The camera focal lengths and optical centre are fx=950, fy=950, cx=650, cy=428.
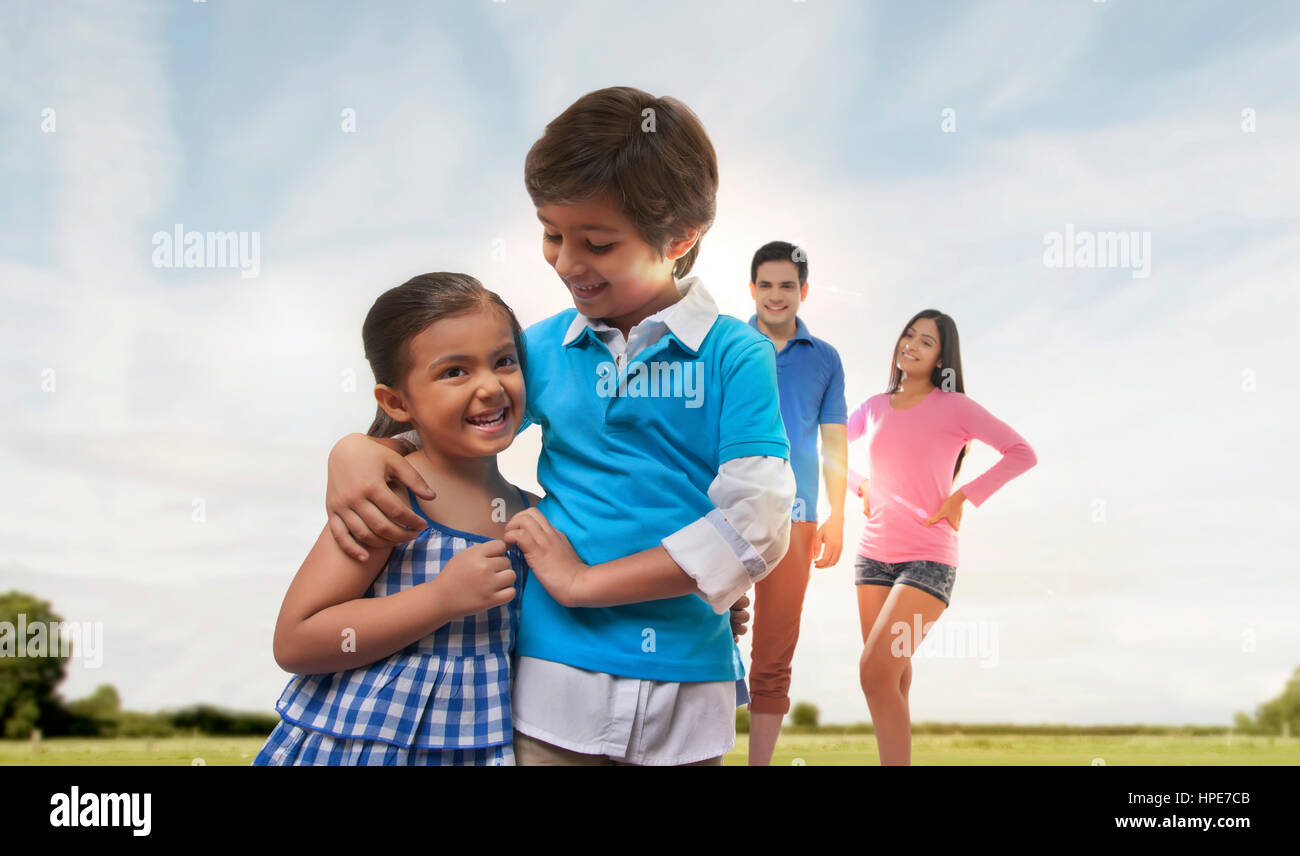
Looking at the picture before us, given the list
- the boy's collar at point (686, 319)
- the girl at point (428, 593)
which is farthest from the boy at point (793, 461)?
the girl at point (428, 593)

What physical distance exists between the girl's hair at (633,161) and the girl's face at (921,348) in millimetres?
1858

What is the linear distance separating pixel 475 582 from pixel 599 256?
1.92 feet

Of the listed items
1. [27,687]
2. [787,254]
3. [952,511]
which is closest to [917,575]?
[952,511]

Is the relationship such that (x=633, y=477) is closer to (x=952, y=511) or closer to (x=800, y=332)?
(x=800, y=332)

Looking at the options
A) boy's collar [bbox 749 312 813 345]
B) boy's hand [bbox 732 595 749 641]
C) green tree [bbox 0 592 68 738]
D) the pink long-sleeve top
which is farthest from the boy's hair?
green tree [bbox 0 592 68 738]

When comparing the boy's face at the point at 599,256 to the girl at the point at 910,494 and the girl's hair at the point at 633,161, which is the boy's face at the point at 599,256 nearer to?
the girl's hair at the point at 633,161

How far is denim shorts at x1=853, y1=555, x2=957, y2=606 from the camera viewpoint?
3.13 meters

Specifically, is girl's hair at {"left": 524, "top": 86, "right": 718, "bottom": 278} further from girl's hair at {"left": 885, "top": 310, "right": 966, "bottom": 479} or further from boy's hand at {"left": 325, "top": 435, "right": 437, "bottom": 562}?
girl's hair at {"left": 885, "top": 310, "right": 966, "bottom": 479}

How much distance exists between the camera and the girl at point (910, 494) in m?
3.11

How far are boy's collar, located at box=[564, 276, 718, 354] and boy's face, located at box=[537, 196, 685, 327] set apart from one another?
4cm

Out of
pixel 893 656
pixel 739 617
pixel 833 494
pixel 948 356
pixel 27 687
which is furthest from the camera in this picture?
pixel 27 687

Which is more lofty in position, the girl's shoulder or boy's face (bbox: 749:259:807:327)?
boy's face (bbox: 749:259:807:327)

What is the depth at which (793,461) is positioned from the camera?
3129mm
